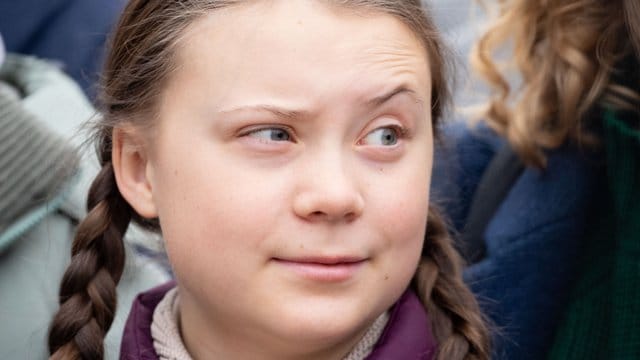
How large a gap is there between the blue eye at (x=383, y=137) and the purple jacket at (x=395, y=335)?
249 mm

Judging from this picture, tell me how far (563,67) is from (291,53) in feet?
3.01

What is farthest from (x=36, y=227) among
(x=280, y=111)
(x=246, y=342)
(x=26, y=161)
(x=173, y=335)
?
(x=280, y=111)

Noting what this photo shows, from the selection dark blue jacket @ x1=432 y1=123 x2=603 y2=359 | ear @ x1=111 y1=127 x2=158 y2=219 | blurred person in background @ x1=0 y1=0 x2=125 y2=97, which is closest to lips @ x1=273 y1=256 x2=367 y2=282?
ear @ x1=111 y1=127 x2=158 y2=219

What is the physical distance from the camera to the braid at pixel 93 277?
1531 millimetres

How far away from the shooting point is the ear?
1508 millimetres

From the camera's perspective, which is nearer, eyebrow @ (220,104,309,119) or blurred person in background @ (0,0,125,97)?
eyebrow @ (220,104,309,119)

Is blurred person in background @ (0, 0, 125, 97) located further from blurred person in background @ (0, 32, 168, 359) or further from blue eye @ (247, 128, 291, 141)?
blue eye @ (247, 128, 291, 141)

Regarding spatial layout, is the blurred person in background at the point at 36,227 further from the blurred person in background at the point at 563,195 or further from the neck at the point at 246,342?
the blurred person in background at the point at 563,195

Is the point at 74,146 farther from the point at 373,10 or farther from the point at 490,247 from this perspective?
the point at 490,247

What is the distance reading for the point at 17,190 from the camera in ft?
5.48

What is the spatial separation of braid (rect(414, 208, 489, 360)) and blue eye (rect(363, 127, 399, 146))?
28cm

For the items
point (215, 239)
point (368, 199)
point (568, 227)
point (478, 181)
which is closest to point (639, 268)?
point (568, 227)

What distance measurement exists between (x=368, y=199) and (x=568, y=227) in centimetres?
75

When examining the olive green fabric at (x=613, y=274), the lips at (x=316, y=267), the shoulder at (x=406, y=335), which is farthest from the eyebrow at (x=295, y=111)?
the olive green fabric at (x=613, y=274)
